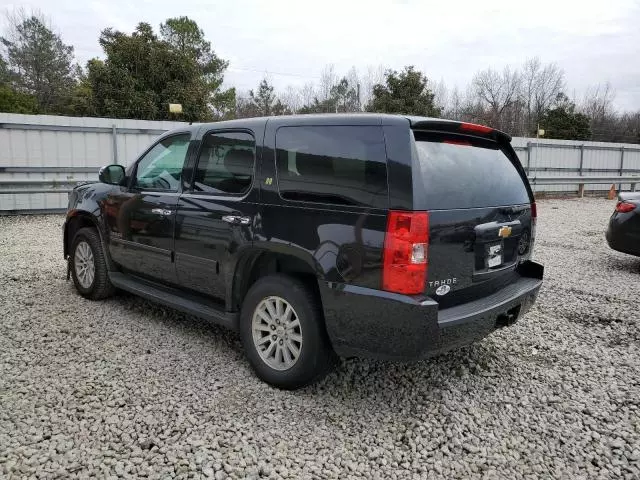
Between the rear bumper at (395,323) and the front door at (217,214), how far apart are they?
878 mm

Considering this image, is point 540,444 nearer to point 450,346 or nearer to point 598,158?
point 450,346

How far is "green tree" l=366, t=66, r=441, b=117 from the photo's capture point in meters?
24.1

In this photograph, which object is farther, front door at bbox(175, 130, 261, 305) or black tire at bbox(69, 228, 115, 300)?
black tire at bbox(69, 228, 115, 300)

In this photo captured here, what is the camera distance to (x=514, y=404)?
10.5 feet

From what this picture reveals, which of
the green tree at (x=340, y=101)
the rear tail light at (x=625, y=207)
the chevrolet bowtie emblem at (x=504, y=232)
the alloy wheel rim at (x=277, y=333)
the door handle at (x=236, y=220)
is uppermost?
the green tree at (x=340, y=101)

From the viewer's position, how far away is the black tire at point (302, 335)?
304 cm

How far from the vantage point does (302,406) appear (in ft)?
10.2

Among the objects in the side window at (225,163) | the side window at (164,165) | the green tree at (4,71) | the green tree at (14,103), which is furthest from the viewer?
the green tree at (4,71)

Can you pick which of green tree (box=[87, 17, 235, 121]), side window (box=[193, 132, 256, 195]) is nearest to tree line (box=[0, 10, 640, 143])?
green tree (box=[87, 17, 235, 121])

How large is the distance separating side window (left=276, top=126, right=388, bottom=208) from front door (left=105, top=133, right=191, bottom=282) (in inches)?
48.1

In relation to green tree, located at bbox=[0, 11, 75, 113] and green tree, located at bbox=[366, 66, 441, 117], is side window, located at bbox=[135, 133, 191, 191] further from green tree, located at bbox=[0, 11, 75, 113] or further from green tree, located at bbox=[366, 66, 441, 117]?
green tree, located at bbox=[0, 11, 75, 113]

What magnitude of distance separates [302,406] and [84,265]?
3269 mm

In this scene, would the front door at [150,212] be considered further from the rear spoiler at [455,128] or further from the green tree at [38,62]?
the green tree at [38,62]

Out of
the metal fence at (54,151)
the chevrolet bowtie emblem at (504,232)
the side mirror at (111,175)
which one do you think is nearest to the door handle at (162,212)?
the side mirror at (111,175)
